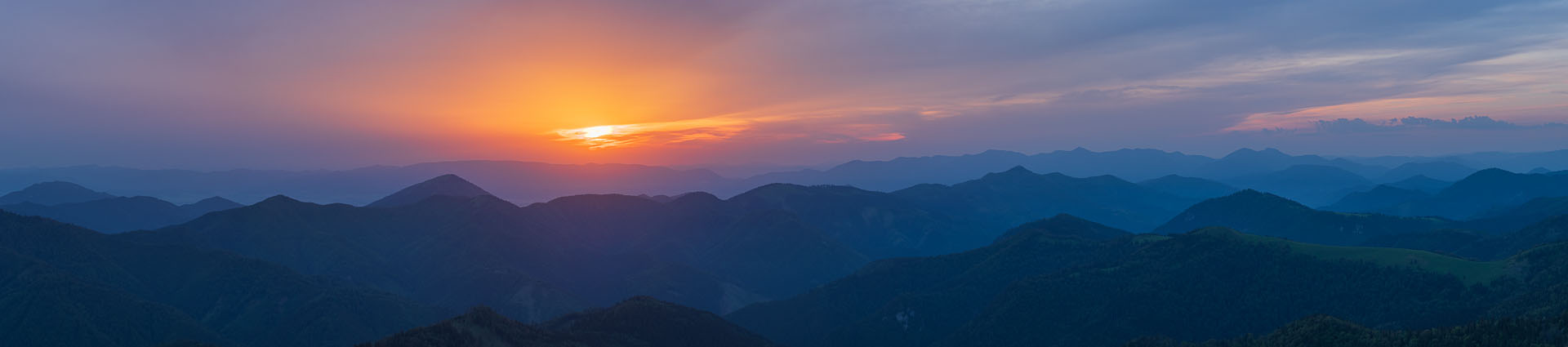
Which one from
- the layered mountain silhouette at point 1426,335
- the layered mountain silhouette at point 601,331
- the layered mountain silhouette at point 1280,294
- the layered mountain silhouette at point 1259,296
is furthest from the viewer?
the layered mountain silhouette at point 1259,296

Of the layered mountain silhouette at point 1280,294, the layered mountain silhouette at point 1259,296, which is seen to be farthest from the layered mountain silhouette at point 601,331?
the layered mountain silhouette at point 1280,294

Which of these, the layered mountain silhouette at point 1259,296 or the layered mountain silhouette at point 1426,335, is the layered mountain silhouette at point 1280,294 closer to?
the layered mountain silhouette at point 1259,296

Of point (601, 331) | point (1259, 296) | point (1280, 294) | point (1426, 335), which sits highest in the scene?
point (1426, 335)

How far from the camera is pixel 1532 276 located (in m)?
144

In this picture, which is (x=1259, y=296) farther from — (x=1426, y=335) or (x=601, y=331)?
(x=601, y=331)

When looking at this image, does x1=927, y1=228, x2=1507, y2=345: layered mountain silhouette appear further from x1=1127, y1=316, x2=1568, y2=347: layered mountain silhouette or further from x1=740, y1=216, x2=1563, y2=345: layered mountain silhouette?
x1=1127, y1=316, x2=1568, y2=347: layered mountain silhouette

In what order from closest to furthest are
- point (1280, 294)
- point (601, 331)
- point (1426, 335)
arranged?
1. point (1426, 335)
2. point (601, 331)
3. point (1280, 294)

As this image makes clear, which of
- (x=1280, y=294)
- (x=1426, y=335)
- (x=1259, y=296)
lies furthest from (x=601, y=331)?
(x=1280, y=294)

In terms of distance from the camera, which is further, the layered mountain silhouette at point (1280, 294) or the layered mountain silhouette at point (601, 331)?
the layered mountain silhouette at point (1280, 294)

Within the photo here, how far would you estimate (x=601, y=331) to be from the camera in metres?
158

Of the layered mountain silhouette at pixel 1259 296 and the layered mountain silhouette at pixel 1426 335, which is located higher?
the layered mountain silhouette at pixel 1426 335

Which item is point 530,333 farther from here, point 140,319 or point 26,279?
point 26,279

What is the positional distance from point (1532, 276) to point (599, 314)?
206224 mm

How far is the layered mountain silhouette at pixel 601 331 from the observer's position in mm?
116125
